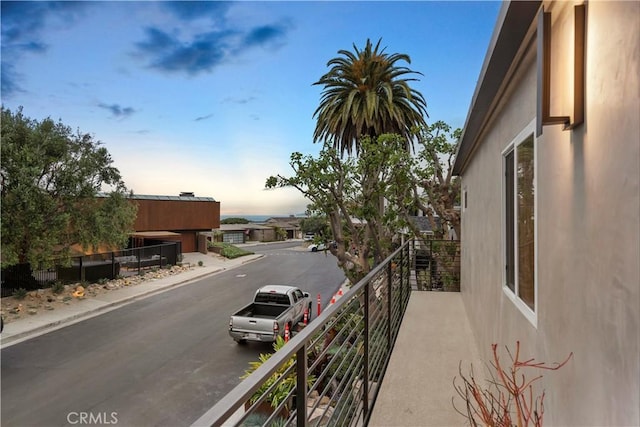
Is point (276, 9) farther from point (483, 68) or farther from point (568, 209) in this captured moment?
point (568, 209)

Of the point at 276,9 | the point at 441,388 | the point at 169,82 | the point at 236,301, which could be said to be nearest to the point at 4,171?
the point at 169,82

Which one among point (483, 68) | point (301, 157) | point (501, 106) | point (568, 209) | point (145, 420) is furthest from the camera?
point (301, 157)

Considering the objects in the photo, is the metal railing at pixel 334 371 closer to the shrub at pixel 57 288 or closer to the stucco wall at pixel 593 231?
the stucco wall at pixel 593 231

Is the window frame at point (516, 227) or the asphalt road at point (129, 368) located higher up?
the window frame at point (516, 227)

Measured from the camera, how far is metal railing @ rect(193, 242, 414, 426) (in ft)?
3.32

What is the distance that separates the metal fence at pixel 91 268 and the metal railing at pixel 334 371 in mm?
12748

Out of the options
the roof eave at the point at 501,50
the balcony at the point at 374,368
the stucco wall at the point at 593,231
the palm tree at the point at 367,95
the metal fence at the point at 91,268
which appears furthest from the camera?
the palm tree at the point at 367,95

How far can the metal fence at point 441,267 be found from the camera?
907 cm

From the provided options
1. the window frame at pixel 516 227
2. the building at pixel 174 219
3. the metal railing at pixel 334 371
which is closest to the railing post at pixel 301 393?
the metal railing at pixel 334 371

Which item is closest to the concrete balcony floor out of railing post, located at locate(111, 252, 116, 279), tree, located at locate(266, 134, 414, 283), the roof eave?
the roof eave

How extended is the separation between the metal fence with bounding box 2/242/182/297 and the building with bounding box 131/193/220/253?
3.90m

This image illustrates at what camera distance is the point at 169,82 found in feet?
56.2

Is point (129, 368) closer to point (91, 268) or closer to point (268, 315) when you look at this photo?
point (268, 315)

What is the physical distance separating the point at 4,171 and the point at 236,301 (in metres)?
9.07
